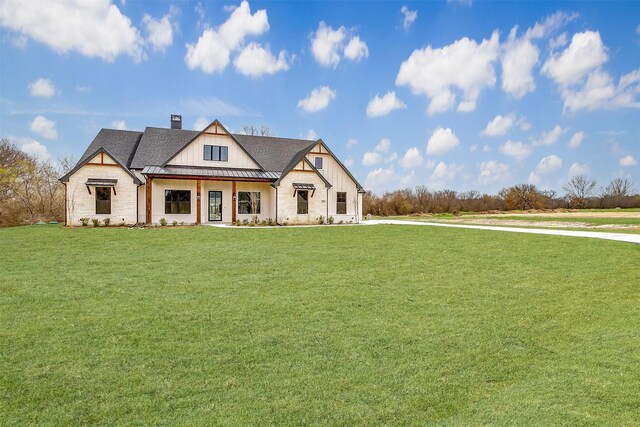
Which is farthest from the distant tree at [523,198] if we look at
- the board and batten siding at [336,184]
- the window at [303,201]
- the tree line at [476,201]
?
the window at [303,201]

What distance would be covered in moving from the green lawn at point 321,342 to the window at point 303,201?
48.6ft

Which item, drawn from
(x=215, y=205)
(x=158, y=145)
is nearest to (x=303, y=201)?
(x=215, y=205)

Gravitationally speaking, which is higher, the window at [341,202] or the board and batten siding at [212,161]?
the board and batten siding at [212,161]

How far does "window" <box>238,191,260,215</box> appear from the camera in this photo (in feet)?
81.3

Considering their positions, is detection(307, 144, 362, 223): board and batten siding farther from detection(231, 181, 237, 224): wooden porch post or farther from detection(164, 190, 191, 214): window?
detection(164, 190, 191, 214): window

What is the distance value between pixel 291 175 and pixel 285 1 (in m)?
A: 9.52

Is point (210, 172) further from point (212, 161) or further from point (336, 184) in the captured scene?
point (336, 184)

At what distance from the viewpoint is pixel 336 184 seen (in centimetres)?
2705

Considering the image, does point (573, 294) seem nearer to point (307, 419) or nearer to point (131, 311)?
point (307, 419)

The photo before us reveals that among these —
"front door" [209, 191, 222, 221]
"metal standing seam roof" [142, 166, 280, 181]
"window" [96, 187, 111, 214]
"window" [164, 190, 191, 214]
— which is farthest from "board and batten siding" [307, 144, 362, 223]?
"window" [96, 187, 111, 214]

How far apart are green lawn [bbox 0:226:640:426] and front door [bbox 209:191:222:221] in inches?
557

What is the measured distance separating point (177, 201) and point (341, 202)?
10.5 m

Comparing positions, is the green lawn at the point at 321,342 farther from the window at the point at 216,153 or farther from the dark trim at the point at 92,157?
the window at the point at 216,153

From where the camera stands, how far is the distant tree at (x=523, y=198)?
165 ft
